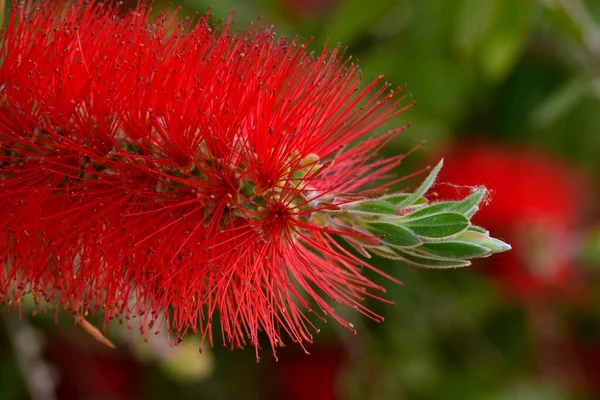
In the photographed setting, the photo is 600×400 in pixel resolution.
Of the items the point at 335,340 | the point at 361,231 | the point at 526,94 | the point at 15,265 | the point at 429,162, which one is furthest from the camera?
the point at 526,94

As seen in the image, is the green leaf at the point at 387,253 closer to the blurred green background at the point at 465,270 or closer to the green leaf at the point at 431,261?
the green leaf at the point at 431,261

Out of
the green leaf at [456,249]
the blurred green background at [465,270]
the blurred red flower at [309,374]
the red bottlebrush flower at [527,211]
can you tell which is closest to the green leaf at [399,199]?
the green leaf at [456,249]

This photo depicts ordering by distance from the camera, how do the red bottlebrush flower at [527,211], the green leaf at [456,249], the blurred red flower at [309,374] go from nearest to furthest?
the green leaf at [456,249]
the red bottlebrush flower at [527,211]
the blurred red flower at [309,374]

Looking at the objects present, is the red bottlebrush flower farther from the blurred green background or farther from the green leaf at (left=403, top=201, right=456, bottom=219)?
the green leaf at (left=403, top=201, right=456, bottom=219)

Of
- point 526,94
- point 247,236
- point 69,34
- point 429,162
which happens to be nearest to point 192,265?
point 247,236

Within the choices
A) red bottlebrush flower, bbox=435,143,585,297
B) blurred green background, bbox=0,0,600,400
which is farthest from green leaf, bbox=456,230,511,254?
red bottlebrush flower, bbox=435,143,585,297

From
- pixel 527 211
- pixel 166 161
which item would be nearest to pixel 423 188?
pixel 166 161

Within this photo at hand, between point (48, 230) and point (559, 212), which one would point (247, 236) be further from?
point (559, 212)
